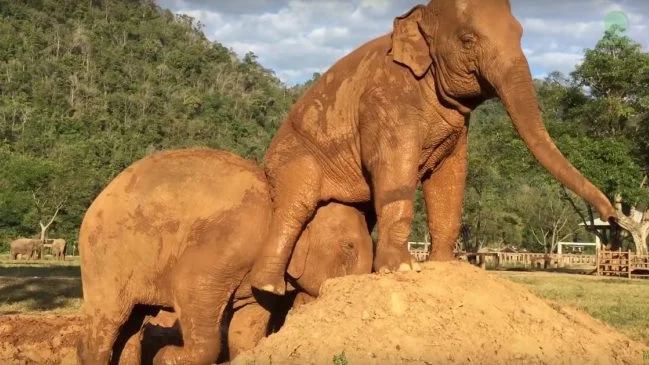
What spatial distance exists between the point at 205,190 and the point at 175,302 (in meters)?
0.94

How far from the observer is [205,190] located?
6742 mm

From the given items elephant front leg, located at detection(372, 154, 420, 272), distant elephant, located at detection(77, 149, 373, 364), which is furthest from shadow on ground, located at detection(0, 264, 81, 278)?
elephant front leg, located at detection(372, 154, 420, 272)

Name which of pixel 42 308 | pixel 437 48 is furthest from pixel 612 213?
pixel 42 308

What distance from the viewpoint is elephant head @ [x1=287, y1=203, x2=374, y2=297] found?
6.53m

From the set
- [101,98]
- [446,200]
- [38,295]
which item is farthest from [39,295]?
[101,98]

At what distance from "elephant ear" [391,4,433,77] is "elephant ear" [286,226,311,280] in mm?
1620

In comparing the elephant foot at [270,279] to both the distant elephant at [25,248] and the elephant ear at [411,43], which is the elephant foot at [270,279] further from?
the distant elephant at [25,248]

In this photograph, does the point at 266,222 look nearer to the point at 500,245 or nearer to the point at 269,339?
the point at 269,339

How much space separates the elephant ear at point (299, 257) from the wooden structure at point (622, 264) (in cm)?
3174

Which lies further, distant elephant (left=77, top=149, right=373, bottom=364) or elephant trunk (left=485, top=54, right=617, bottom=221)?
distant elephant (left=77, top=149, right=373, bottom=364)

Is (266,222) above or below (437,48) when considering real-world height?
below

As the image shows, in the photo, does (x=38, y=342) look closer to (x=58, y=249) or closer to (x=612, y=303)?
(x=612, y=303)

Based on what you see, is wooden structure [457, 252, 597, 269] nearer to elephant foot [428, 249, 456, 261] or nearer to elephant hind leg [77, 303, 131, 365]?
elephant foot [428, 249, 456, 261]

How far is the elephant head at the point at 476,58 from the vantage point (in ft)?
16.9
